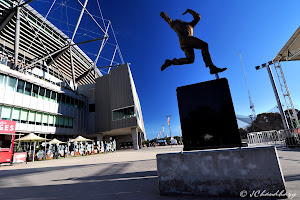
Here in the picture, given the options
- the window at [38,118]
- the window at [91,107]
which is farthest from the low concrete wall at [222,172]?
the window at [91,107]

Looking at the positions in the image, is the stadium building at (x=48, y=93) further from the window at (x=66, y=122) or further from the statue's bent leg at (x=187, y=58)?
the statue's bent leg at (x=187, y=58)

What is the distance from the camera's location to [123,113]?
32.1 meters

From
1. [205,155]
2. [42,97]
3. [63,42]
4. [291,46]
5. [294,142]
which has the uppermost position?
[63,42]

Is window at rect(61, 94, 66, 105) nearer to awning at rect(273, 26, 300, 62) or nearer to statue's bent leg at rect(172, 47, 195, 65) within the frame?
statue's bent leg at rect(172, 47, 195, 65)

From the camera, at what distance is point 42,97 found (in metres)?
25.7

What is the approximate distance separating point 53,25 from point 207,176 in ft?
164

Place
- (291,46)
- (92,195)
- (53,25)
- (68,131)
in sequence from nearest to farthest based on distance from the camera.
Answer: (92,195) < (291,46) < (68,131) < (53,25)

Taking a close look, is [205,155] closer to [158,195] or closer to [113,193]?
[158,195]

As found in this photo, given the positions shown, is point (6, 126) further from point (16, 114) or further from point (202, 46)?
point (202, 46)

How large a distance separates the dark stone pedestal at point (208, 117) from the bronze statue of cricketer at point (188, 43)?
0.85 m

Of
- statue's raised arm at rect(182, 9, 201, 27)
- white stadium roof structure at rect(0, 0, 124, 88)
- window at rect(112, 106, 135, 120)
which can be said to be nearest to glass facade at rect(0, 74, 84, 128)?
white stadium roof structure at rect(0, 0, 124, 88)

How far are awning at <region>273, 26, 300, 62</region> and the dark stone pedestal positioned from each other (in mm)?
11126

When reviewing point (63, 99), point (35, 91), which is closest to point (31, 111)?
point (35, 91)

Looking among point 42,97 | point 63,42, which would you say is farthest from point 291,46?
point 63,42
